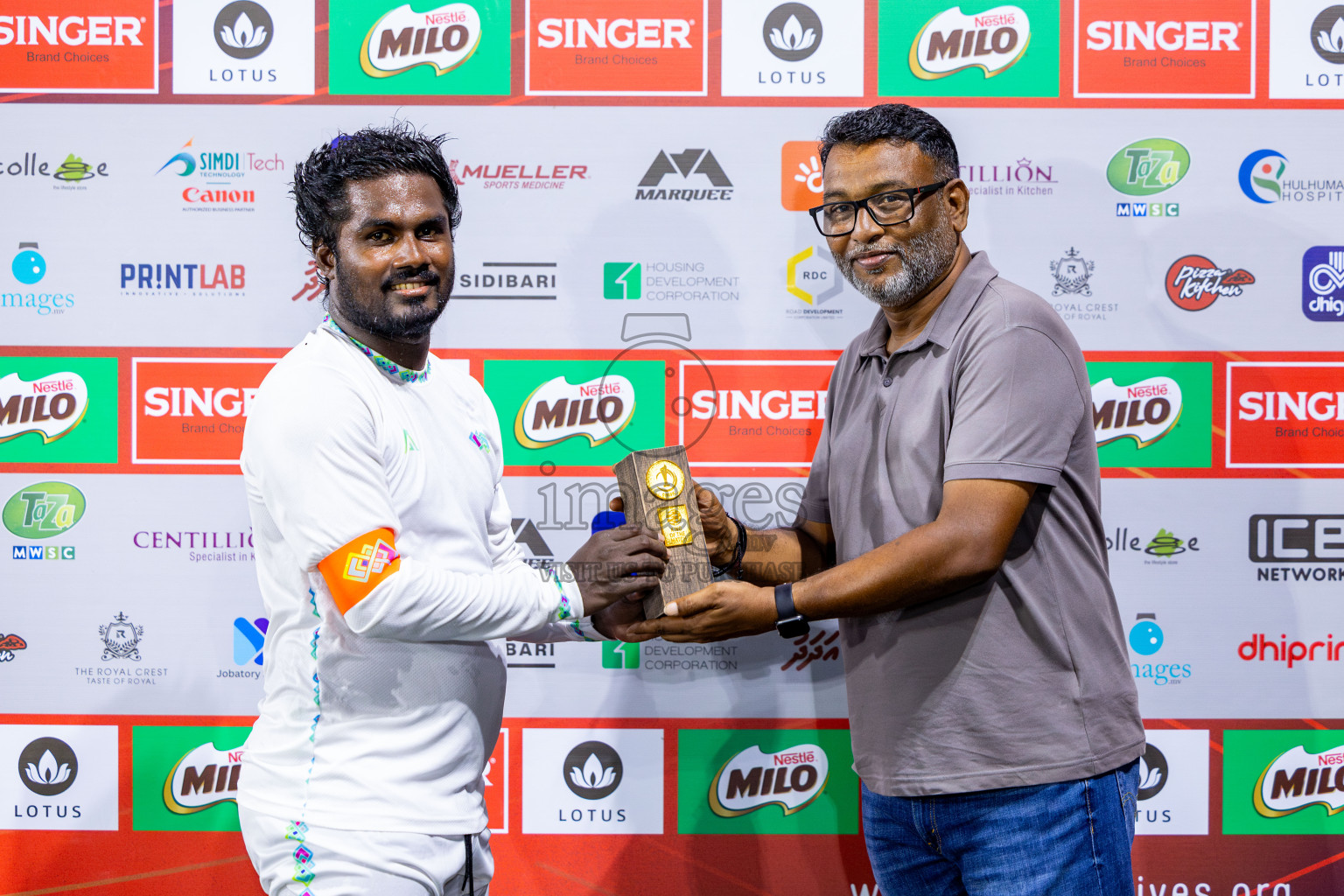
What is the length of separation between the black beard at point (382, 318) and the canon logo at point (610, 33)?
1.21m

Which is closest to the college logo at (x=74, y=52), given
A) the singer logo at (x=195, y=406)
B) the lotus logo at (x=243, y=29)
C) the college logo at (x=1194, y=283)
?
the lotus logo at (x=243, y=29)

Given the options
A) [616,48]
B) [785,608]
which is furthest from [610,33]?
[785,608]

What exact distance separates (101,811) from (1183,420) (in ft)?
10.5

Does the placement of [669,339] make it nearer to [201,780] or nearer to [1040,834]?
[1040,834]

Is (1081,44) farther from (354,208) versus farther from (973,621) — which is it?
(354,208)

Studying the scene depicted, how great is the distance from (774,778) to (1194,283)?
5.82 feet

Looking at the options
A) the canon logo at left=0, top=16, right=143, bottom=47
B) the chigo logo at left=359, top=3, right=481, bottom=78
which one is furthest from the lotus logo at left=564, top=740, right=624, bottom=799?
the canon logo at left=0, top=16, right=143, bottom=47

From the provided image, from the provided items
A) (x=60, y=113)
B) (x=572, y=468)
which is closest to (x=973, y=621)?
(x=572, y=468)

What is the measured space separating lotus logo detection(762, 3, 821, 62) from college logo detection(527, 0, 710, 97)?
0.58 ft

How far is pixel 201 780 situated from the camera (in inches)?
98.9

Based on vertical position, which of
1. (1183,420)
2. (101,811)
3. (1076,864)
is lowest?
(101,811)

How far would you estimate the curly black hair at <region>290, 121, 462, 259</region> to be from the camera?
150cm

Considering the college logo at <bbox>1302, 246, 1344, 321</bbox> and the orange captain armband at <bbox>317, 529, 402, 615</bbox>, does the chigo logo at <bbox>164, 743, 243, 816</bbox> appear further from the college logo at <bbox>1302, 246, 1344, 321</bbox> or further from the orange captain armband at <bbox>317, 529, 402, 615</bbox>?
the college logo at <bbox>1302, 246, 1344, 321</bbox>

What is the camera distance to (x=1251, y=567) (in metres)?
2.44
